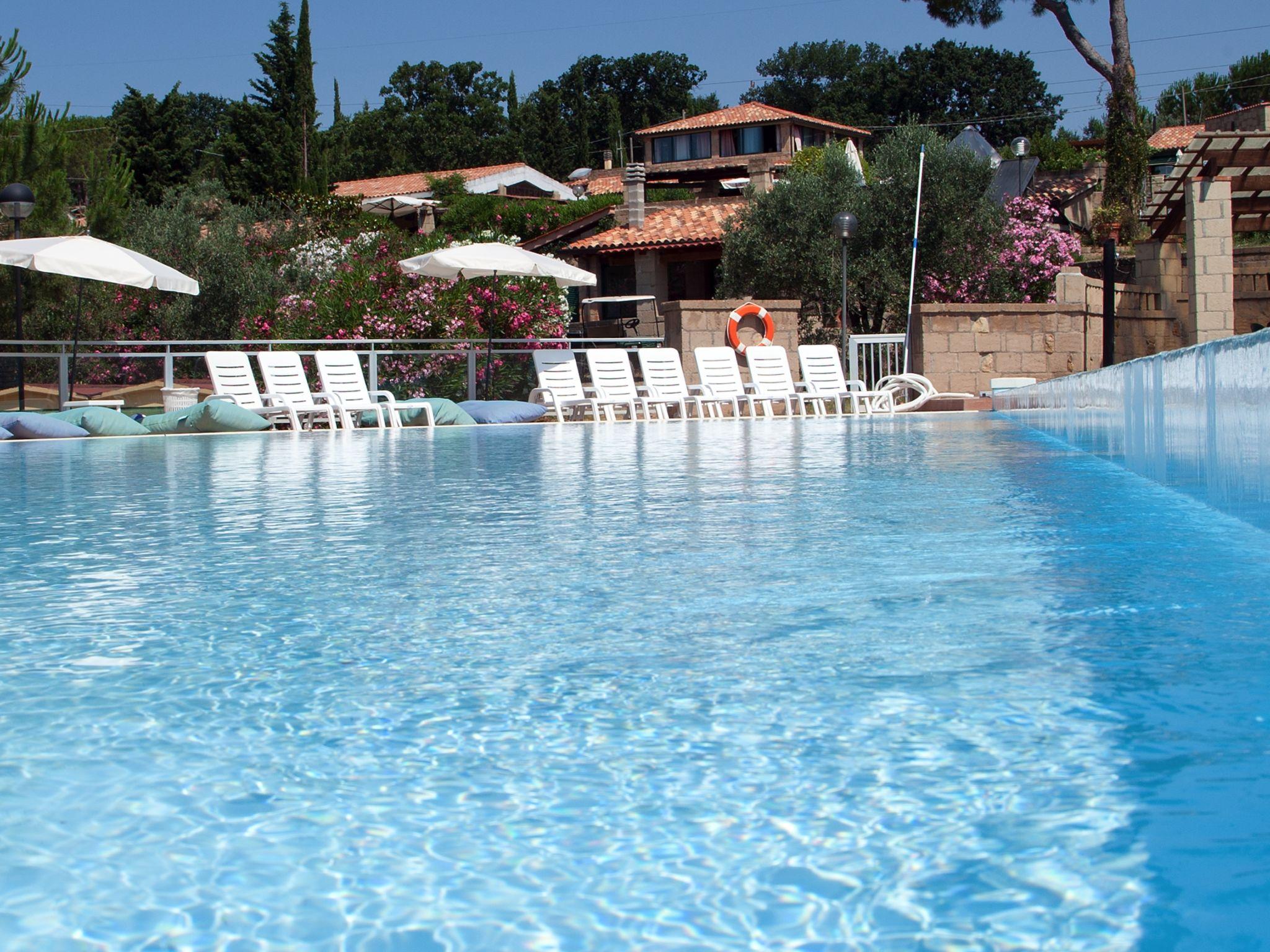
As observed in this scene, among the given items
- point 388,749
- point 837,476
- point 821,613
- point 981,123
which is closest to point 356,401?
point 837,476

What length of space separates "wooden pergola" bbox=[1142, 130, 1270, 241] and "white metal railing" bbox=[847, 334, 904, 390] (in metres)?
4.11

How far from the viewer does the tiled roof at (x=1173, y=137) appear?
51938mm

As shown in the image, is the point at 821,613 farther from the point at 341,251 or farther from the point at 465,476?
the point at 341,251

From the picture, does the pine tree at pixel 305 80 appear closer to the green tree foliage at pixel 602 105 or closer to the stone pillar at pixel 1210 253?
the green tree foliage at pixel 602 105

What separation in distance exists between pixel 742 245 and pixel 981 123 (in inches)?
2483

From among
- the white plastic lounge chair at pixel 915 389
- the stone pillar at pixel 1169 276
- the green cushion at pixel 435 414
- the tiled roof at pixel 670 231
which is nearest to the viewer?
the green cushion at pixel 435 414

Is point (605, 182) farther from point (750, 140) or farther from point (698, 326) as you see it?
point (698, 326)

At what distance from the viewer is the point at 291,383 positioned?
45.5 ft

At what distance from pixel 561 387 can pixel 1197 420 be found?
10.3 m

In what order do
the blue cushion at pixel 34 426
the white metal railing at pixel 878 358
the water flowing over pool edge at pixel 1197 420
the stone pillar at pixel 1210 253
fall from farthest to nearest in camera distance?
the white metal railing at pixel 878 358, the stone pillar at pixel 1210 253, the blue cushion at pixel 34 426, the water flowing over pool edge at pixel 1197 420

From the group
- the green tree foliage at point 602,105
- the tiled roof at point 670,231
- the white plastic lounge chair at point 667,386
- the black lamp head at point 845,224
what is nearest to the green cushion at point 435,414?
the white plastic lounge chair at point 667,386

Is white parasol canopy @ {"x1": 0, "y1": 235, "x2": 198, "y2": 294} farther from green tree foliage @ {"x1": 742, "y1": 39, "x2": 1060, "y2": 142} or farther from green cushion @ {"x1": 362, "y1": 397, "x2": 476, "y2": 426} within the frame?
green tree foliage @ {"x1": 742, "y1": 39, "x2": 1060, "y2": 142}

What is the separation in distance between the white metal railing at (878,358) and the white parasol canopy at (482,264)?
411 centimetres

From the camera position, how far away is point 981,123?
81.2 metres
